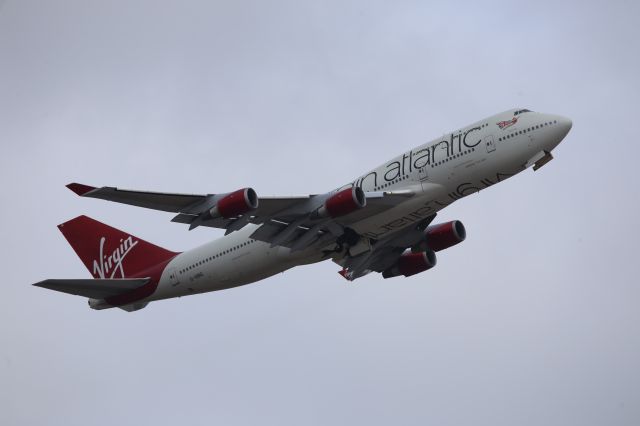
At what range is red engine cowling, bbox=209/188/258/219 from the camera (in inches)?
1581

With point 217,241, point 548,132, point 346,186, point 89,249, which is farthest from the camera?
point 89,249

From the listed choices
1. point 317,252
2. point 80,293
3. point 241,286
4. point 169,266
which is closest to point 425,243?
point 317,252

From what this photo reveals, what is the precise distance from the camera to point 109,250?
53688mm

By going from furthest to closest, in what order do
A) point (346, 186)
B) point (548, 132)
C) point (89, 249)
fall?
point (89, 249) < point (346, 186) < point (548, 132)

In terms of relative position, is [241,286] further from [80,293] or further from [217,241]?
[80,293]

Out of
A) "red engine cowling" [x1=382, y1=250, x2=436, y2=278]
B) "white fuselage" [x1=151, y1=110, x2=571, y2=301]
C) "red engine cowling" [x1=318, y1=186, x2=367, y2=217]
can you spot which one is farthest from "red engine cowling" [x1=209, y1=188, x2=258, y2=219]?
"red engine cowling" [x1=382, y1=250, x2=436, y2=278]

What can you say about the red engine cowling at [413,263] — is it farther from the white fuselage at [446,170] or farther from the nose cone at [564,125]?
the nose cone at [564,125]

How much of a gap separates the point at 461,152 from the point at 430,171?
1588 millimetres

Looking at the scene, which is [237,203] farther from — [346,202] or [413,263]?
[413,263]

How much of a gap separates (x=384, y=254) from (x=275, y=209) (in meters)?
9.81

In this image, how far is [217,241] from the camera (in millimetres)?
48250

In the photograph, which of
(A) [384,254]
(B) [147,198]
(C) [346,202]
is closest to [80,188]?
(B) [147,198]

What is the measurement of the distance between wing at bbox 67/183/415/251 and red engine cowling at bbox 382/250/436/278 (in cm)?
746

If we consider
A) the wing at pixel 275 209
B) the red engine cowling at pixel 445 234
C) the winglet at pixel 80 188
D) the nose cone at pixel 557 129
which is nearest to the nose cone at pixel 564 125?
the nose cone at pixel 557 129
